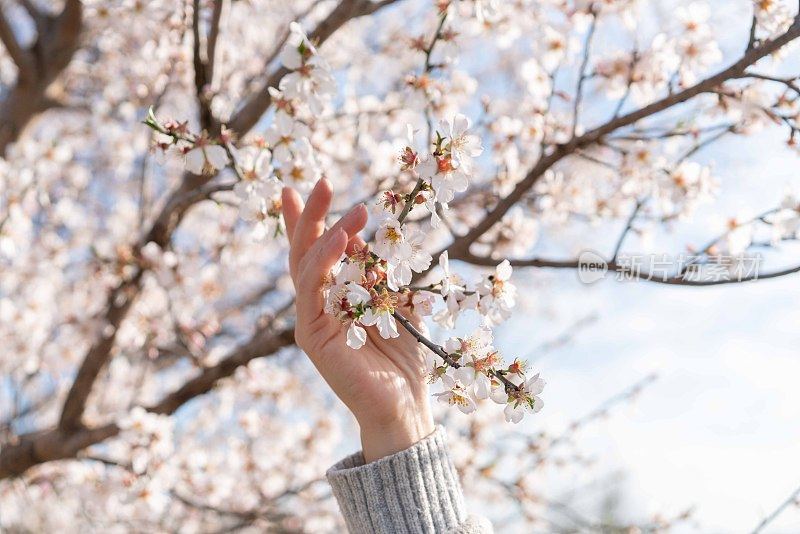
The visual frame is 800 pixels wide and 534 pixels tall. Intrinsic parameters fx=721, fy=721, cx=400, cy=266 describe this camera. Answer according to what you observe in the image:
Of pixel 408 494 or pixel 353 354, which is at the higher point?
pixel 353 354

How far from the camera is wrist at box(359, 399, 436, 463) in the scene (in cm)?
129

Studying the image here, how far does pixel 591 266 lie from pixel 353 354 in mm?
931

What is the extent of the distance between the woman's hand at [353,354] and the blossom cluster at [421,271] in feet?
0.14

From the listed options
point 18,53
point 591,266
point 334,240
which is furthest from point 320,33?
point 18,53

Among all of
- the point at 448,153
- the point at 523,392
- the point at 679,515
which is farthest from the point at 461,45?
the point at 679,515

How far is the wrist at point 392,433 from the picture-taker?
50.8 inches

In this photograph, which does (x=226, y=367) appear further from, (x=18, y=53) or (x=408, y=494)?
(x=18, y=53)

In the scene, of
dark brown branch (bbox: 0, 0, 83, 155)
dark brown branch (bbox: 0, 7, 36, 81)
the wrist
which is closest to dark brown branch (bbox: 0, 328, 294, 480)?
the wrist

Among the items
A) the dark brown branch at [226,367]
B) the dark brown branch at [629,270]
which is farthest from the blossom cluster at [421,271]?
A: the dark brown branch at [226,367]

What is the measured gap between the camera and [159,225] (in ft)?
8.36

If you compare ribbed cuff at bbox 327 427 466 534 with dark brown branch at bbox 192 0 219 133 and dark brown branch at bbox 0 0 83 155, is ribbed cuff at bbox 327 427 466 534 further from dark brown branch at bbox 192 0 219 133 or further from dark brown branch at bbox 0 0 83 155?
dark brown branch at bbox 0 0 83 155

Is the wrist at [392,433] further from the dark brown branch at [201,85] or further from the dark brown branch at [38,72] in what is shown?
the dark brown branch at [38,72]

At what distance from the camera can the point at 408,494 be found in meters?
1.28

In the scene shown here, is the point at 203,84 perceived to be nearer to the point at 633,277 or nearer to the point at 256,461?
the point at 633,277
